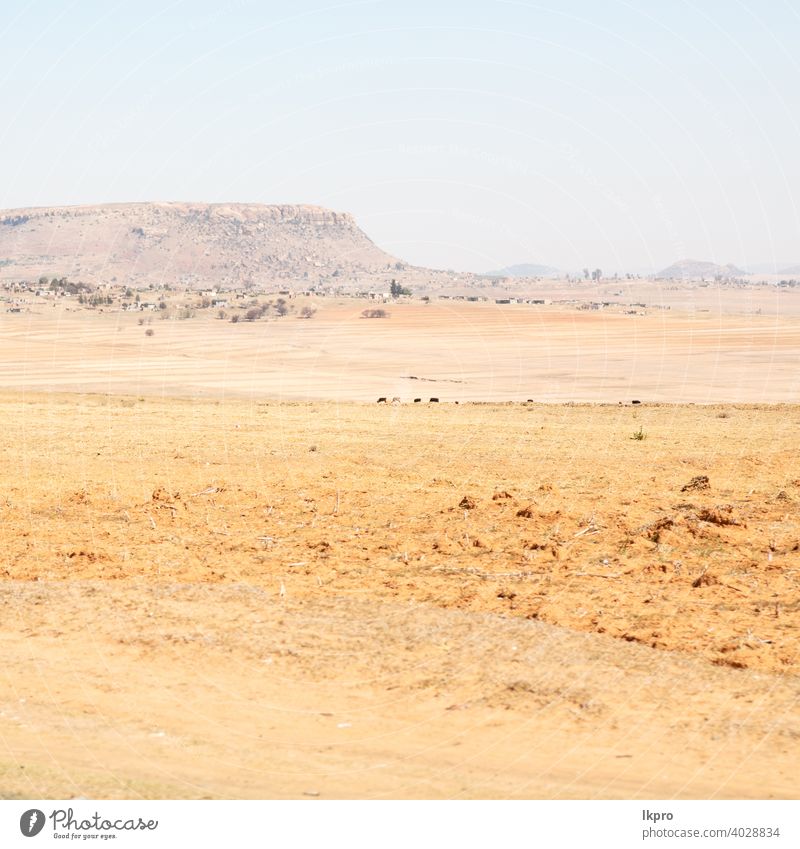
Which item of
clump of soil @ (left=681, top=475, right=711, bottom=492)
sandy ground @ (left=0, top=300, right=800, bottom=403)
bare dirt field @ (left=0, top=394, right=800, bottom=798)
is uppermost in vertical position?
sandy ground @ (left=0, top=300, right=800, bottom=403)

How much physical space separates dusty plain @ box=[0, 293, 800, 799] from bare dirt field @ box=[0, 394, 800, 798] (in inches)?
2.2

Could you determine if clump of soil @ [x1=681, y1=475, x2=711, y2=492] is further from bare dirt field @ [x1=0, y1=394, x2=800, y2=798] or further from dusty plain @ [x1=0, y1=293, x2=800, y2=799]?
dusty plain @ [x1=0, y1=293, x2=800, y2=799]

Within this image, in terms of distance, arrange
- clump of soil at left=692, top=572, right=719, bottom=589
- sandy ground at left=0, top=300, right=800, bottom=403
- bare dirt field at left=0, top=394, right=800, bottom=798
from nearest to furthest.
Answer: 1. bare dirt field at left=0, top=394, right=800, bottom=798
2. clump of soil at left=692, top=572, right=719, bottom=589
3. sandy ground at left=0, top=300, right=800, bottom=403

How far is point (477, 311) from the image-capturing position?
13088cm

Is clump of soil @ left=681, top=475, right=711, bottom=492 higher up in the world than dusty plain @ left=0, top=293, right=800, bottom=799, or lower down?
higher up

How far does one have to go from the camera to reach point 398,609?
656 inches

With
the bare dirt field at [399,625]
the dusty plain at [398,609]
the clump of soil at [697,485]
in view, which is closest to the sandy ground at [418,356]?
the dusty plain at [398,609]

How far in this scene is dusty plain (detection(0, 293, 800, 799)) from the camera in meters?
11.1

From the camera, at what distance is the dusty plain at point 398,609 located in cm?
1112
